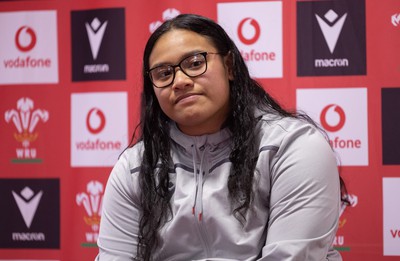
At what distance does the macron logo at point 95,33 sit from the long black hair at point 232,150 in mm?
769

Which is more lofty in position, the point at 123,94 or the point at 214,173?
the point at 123,94

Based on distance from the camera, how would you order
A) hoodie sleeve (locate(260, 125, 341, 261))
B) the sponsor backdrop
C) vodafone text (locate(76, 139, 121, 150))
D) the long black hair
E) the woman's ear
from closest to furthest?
hoodie sleeve (locate(260, 125, 341, 261)), the long black hair, the woman's ear, the sponsor backdrop, vodafone text (locate(76, 139, 121, 150))

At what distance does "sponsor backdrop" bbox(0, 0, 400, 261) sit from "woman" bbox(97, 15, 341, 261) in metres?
0.59

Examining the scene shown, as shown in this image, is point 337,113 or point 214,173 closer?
point 214,173

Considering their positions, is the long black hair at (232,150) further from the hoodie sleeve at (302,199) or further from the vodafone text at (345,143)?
the vodafone text at (345,143)

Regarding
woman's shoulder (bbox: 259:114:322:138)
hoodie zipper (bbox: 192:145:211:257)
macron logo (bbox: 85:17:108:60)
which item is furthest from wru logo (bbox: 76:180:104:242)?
woman's shoulder (bbox: 259:114:322:138)

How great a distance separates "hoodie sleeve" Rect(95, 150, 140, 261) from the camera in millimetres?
1466

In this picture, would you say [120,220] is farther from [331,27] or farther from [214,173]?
[331,27]

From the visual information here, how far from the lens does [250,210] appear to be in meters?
1.35

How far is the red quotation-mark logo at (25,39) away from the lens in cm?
227

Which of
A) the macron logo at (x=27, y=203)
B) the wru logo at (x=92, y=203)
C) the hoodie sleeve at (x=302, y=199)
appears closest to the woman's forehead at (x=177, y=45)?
the hoodie sleeve at (x=302, y=199)

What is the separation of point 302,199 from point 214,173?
10.0 inches

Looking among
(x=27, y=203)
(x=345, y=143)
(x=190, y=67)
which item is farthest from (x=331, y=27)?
(x=27, y=203)

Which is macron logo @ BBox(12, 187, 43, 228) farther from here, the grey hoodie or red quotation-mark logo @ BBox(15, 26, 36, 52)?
the grey hoodie
